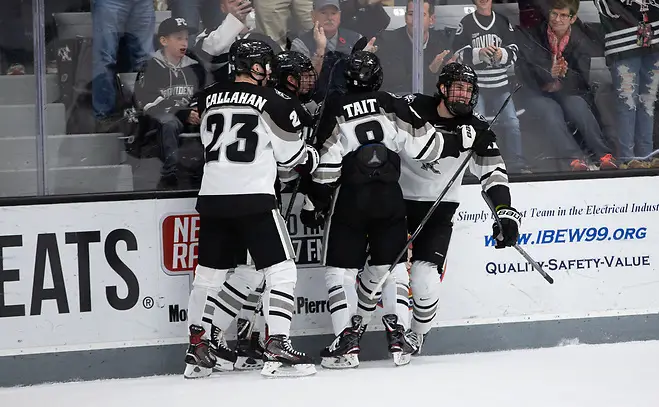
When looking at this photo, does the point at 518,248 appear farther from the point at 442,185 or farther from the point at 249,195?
the point at 249,195

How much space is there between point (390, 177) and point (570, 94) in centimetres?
121

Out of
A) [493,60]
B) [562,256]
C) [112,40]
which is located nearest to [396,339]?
[562,256]

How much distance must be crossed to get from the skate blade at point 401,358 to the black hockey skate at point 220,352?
2.40ft

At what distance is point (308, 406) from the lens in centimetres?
454

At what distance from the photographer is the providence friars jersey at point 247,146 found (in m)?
4.99

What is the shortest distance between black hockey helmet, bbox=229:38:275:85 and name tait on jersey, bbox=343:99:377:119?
413 mm

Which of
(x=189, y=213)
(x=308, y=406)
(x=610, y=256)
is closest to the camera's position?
(x=308, y=406)

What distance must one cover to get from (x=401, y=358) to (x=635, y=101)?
1.83m

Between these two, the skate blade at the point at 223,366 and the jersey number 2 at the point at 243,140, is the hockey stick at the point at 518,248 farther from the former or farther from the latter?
the skate blade at the point at 223,366

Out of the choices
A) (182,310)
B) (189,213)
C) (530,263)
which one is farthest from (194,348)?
(530,263)

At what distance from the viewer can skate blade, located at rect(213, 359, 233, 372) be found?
17.3ft

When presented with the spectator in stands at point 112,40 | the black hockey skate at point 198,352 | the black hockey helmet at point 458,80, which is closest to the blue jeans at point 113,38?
the spectator in stands at point 112,40

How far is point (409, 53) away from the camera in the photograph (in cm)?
564

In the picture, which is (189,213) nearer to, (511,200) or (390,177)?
(390,177)
